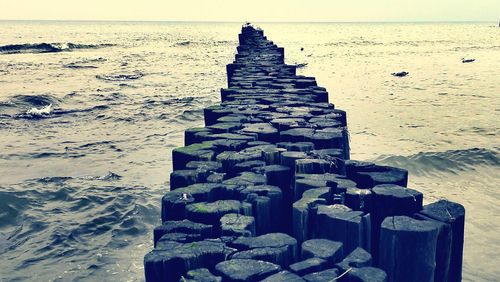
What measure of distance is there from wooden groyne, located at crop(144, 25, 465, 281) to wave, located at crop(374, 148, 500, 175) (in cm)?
620

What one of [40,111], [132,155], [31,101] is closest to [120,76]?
[31,101]

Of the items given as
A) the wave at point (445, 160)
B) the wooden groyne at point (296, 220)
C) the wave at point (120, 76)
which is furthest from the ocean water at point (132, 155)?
the wooden groyne at point (296, 220)

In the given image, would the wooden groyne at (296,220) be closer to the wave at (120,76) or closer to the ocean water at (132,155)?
the ocean water at (132,155)

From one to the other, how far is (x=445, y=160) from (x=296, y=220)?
8.44m

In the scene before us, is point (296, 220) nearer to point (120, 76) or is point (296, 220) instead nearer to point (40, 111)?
point (40, 111)

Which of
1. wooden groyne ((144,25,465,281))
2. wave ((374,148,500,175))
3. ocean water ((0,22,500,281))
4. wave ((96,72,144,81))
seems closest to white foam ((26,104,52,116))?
ocean water ((0,22,500,281))

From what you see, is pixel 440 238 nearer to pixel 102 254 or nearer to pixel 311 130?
pixel 311 130

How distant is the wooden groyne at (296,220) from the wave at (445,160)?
6.20 metres

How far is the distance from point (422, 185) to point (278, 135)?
523 centimetres

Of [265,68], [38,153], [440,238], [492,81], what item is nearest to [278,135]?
[440,238]

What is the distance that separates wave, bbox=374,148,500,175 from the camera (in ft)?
32.7

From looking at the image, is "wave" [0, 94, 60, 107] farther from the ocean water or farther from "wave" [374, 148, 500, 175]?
"wave" [374, 148, 500, 175]

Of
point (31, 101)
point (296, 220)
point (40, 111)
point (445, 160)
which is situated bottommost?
point (445, 160)

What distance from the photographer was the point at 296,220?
285 centimetres
